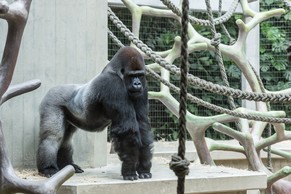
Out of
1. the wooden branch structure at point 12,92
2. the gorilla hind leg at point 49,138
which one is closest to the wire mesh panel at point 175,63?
the gorilla hind leg at point 49,138

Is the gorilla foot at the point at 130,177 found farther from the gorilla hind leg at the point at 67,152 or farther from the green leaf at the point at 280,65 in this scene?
the green leaf at the point at 280,65

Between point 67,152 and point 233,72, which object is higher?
point 233,72

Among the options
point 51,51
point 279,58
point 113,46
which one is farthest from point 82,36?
point 279,58

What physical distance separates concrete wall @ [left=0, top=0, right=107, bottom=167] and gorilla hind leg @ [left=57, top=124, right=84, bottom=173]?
182 mm

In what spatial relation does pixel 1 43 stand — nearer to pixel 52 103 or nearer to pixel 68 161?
pixel 52 103

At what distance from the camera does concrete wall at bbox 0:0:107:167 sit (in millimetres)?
3904

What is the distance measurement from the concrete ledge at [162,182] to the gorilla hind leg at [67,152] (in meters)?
0.11

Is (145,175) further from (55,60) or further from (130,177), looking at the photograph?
(55,60)

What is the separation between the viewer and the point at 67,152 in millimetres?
3900

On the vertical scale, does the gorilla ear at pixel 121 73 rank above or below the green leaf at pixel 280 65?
above

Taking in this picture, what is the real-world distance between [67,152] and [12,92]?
123cm

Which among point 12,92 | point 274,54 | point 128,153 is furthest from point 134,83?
point 274,54

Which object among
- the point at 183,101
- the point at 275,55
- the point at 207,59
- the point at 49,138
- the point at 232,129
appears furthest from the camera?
the point at 275,55

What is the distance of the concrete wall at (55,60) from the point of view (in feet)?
12.8
